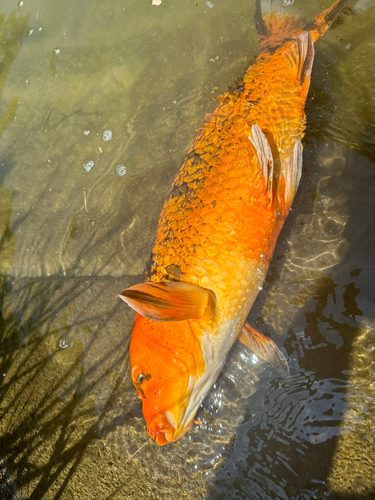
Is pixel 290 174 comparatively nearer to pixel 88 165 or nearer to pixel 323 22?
pixel 323 22

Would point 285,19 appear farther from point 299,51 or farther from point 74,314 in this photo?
point 74,314

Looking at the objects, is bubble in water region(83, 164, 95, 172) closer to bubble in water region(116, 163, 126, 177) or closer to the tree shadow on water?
bubble in water region(116, 163, 126, 177)

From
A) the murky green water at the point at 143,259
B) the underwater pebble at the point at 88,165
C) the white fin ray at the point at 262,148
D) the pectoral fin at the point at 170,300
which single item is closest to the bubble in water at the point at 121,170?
the murky green water at the point at 143,259

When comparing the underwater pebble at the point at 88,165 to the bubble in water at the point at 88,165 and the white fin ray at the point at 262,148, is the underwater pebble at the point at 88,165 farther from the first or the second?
the white fin ray at the point at 262,148

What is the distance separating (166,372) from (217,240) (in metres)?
0.98

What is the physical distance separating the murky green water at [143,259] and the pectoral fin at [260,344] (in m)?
0.21

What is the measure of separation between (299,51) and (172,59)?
177cm

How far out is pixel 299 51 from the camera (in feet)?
8.78

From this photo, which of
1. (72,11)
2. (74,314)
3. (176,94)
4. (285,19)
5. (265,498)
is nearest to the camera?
(265,498)

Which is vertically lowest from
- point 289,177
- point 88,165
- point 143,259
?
point 143,259

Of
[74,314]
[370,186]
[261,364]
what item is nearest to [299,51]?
[370,186]

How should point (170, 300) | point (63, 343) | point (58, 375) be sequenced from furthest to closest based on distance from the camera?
1. point (63, 343)
2. point (58, 375)
3. point (170, 300)

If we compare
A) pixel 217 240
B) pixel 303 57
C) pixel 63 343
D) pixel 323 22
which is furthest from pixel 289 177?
pixel 63 343

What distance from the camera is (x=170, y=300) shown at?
6.82ft
